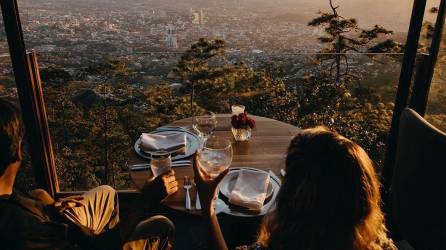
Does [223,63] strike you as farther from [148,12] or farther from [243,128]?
[148,12]


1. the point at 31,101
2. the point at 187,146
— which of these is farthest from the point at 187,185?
the point at 31,101

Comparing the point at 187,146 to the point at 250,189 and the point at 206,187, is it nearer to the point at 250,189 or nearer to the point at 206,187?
the point at 250,189

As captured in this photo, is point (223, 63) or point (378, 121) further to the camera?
point (223, 63)

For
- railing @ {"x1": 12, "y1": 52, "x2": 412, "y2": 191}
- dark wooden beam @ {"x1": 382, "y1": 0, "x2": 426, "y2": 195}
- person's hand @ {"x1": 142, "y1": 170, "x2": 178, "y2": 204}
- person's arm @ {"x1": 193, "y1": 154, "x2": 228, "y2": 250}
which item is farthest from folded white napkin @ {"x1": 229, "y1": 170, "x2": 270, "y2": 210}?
railing @ {"x1": 12, "y1": 52, "x2": 412, "y2": 191}

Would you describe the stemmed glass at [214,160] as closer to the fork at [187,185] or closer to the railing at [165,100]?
the fork at [187,185]

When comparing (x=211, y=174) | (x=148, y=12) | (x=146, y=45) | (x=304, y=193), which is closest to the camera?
(x=304, y=193)

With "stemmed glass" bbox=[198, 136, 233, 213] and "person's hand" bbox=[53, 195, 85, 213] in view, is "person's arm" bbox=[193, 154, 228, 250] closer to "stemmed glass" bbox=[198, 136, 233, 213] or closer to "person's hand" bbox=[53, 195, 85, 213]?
"stemmed glass" bbox=[198, 136, 233, 213]

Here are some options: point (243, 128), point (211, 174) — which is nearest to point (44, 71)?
point (243, 128)
